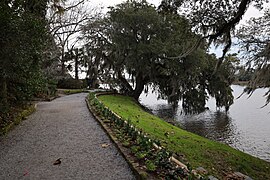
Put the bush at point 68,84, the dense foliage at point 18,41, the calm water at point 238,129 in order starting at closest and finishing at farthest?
the dense foliage at point 18,41
the calm water at point 238,129
the bush at point 68,84

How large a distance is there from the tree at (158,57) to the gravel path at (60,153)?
30.0 feet

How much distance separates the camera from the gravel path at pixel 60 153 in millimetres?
4184

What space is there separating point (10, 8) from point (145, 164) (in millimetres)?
4162

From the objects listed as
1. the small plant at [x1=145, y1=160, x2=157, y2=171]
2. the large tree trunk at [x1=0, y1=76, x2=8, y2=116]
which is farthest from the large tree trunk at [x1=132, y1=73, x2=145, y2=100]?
the small plant at [x1=145, y1=160, x2=157, y2=171]

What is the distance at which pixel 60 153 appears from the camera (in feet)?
17.3

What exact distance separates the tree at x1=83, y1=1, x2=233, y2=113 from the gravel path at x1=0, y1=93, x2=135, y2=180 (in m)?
9.13

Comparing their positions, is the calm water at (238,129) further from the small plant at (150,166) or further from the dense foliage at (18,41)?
the dense foliage at (18,41)

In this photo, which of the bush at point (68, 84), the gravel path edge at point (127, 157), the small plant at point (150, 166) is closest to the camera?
the gravel path edge at point (127, 157)

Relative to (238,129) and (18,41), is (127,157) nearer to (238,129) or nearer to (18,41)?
(18,41)

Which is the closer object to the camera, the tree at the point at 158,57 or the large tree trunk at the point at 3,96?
the large tree trunk at the point at 3,96

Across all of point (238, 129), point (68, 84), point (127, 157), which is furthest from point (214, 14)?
point (68, 84)

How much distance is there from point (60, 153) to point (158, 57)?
12275 mm

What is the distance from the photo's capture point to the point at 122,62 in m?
18.2

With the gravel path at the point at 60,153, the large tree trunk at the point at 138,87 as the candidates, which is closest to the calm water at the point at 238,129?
the large tree trunk at the point at 138,87
